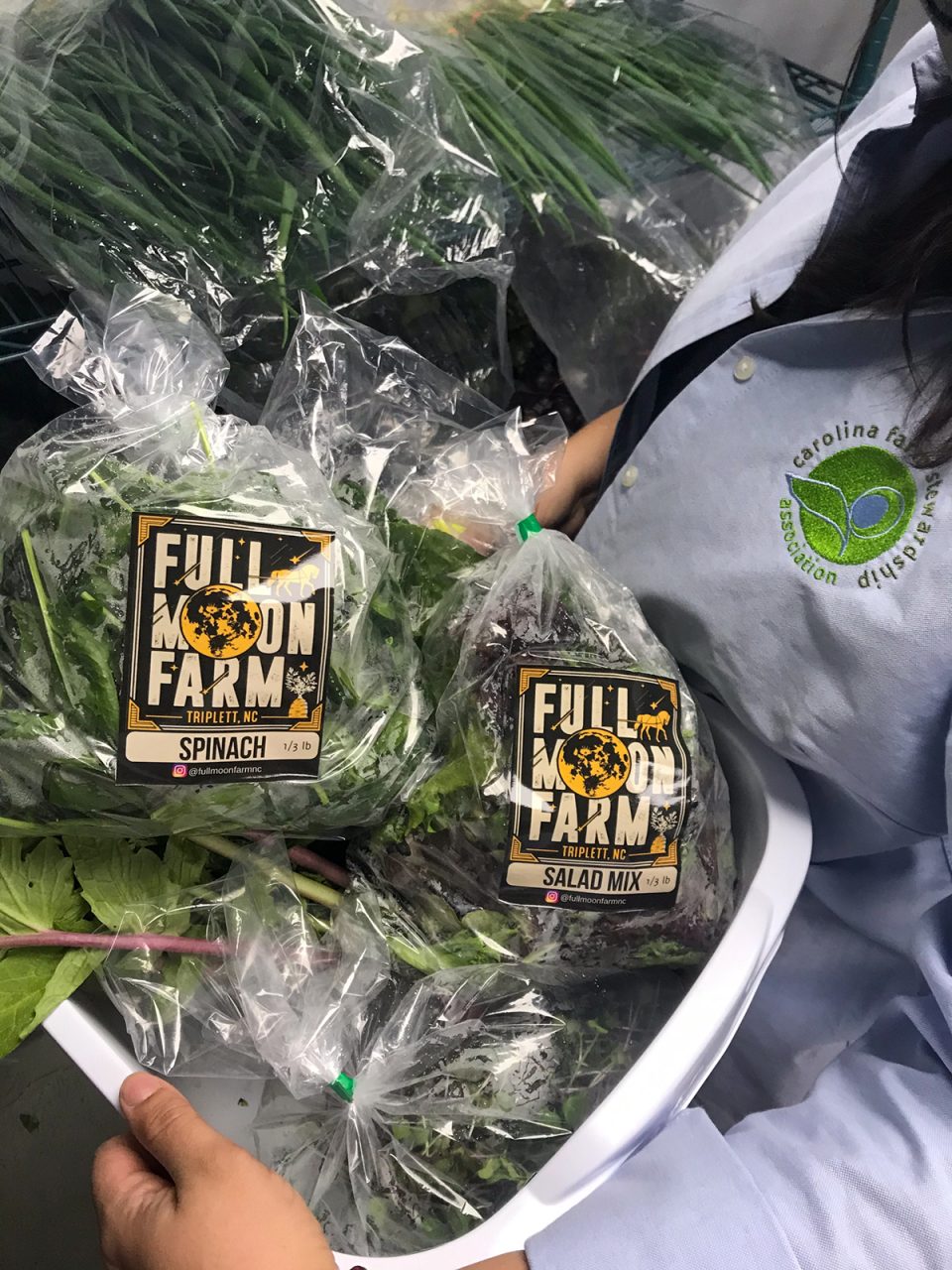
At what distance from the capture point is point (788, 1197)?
564mm

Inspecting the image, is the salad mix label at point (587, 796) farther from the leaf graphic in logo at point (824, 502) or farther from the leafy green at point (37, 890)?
the leafy green at point (37, 890)

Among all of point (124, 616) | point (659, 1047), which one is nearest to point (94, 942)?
point (124, 616)

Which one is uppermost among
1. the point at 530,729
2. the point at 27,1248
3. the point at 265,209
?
the point at 265,209

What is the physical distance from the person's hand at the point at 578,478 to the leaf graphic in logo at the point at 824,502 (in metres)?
0.28

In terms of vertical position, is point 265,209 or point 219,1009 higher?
point 265,209

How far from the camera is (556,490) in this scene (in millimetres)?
912

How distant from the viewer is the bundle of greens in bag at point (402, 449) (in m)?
0.69

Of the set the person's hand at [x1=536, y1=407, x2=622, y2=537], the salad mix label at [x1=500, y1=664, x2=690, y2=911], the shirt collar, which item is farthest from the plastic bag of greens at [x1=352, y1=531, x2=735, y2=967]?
the shirt collar

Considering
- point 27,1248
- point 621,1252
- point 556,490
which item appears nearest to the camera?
point 621,1252

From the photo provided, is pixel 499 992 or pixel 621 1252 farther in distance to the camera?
pixel 499 992

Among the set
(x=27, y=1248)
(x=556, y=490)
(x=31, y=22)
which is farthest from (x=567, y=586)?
(x=27, y=1248)

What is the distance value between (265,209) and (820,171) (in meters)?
0.47

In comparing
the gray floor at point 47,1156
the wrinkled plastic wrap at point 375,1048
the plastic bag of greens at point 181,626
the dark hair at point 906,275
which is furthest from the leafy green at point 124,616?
the dark hair at point 906,275

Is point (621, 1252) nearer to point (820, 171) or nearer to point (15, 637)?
point (15, 637)
